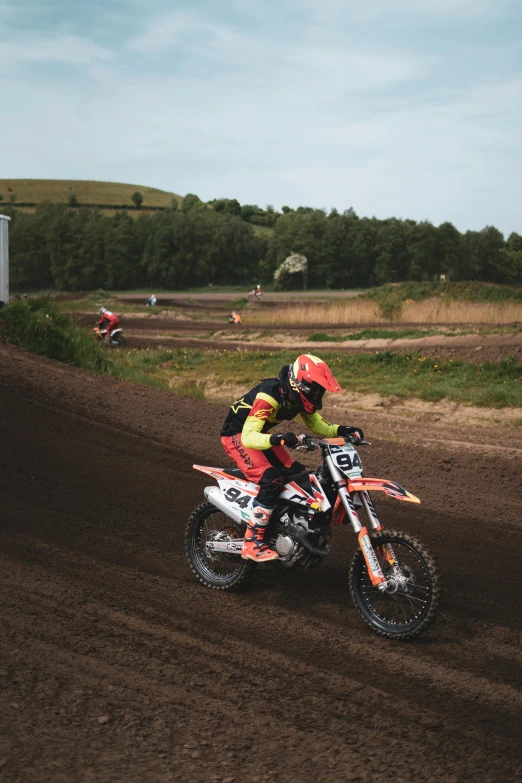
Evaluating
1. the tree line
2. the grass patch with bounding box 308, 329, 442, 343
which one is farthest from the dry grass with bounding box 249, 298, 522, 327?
the tree line

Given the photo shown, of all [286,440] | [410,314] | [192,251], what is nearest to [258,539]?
[286,440]

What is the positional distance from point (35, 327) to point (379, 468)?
34.3 ft

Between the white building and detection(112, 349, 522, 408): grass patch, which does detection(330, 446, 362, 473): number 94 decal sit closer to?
detection(112, 349, 522, 408): grass patch

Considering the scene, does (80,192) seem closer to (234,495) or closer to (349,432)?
(234,495)

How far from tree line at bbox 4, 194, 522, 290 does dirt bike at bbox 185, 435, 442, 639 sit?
9166 cm

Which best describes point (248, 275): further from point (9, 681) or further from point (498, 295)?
point (9, 681)

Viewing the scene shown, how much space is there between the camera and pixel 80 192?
163 m

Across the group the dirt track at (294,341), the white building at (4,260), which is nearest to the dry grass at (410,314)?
the dirt track at (294,341)

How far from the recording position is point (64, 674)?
495 centimetres

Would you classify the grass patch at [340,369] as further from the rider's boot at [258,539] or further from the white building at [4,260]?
the rider's boot at [258,539]

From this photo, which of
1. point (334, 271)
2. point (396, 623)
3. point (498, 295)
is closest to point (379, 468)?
point (396, 623)

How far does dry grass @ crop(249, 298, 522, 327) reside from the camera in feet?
112

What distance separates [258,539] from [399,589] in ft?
4.32

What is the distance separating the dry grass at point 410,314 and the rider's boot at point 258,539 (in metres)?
28.2
